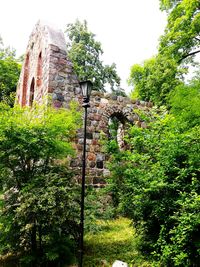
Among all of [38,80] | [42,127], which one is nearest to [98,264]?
[42,127]

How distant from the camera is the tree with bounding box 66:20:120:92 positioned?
22561mm

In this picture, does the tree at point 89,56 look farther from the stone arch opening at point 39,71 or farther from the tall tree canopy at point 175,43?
the stone arch opening at point 39,71

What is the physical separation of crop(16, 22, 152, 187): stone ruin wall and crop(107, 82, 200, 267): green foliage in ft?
8.91

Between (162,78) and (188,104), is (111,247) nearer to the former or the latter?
(188,104)

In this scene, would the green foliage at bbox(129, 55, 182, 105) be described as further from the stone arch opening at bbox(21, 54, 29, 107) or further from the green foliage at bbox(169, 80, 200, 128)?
the stone arch opening at bbox(21, 54, 29, 107)

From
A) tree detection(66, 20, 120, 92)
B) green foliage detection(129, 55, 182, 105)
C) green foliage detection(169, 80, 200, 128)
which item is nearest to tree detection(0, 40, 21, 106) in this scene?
tree detection(66, 20, 120, 92)

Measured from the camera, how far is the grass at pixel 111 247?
18.3 feet

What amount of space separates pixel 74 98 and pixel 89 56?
14391 millimetres

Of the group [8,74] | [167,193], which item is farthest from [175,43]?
[8,74]

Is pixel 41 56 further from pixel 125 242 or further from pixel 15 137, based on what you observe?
pixel 125 242

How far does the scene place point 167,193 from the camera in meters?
5.23

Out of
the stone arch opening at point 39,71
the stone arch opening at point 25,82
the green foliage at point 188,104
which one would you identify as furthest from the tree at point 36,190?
the stone arch opening at point 25,82

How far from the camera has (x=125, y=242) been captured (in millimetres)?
6578

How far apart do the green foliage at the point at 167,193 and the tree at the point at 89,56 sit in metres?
16.9
